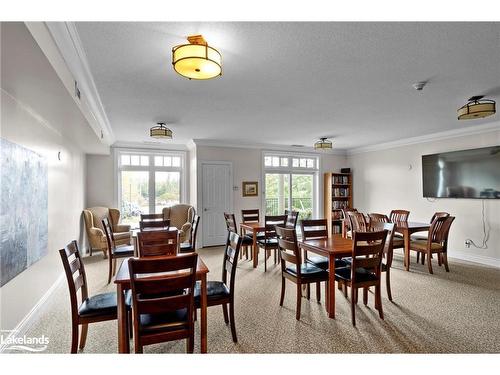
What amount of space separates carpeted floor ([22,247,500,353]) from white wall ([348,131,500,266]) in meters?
1.45

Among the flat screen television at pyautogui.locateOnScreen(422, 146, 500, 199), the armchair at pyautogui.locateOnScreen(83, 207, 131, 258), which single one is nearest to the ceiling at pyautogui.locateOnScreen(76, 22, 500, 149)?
the flat screen television at pyautogui.locateOnScreen(422, 146, 500, 199)

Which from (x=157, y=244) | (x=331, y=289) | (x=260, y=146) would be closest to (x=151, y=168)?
(x=260, y=146)

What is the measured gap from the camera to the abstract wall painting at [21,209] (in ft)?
7.30

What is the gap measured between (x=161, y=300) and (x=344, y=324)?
6.17 feet

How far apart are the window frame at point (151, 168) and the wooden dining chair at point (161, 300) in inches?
200

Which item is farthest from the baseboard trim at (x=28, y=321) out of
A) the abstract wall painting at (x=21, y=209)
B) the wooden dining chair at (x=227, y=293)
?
the wooden dining chair at (x=227, y=293)

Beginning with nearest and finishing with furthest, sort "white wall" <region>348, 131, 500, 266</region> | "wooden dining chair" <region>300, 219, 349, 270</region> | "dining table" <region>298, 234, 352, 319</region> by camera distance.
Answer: "dining table" <region>298, 234, 352, 319</region>
"wooden dining chair" <region>300, 219, 349, 270</region>
"white wall" <region>348, 131, 500, 266</region>

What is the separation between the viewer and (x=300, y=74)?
2.73 meters

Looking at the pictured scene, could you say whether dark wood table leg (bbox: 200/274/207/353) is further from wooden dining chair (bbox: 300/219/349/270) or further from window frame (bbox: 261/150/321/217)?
window frame (bbox: 261/150/321/217)

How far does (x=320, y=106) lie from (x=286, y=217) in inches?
82.9

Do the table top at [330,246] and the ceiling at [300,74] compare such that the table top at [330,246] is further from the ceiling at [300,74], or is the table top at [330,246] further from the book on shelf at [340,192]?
the book on shelf at [340,192]

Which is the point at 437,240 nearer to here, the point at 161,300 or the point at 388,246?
the point at 388,246

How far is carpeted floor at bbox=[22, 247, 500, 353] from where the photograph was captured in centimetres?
232

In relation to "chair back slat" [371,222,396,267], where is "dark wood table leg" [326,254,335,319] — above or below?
below
